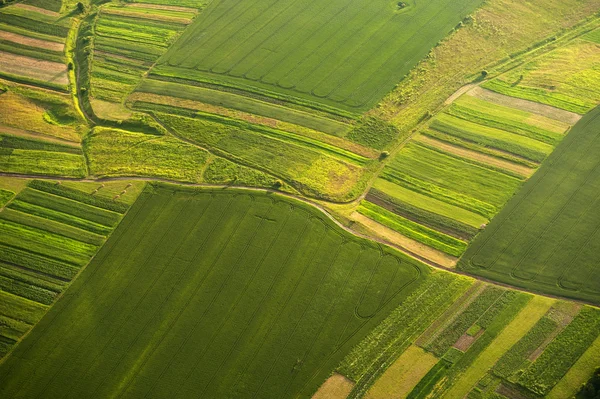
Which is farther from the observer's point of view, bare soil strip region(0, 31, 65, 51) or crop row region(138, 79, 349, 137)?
bare soil strip region(0, 31, 65, 51)

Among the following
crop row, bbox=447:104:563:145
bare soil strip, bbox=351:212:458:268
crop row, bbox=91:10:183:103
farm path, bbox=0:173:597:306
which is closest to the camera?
farm path, bbox=0:173:597:306

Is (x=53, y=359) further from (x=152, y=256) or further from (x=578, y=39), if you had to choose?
(x=578, y=39)

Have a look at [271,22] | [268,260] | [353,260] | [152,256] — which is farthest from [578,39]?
[152,256]

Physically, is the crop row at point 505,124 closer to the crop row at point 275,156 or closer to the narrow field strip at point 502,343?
the crop row at point 275,156

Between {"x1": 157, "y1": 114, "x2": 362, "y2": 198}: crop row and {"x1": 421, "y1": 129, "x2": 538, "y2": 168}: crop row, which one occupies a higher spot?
{"x1": 421, "y1": 129, "x2": 538, "y2": 168}: crop row

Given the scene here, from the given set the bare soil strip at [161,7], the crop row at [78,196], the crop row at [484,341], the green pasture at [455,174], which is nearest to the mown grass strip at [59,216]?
the crop row at [78,196]

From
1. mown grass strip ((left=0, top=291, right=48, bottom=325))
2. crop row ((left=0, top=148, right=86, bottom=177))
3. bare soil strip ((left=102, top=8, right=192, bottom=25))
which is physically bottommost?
mown grass strip ((left=0, top=291, right=48, bottom=325))

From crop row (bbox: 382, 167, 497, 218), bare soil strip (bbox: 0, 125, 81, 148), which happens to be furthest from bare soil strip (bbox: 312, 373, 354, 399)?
bare soil strip (bbox: 0, 125, 81, 148)

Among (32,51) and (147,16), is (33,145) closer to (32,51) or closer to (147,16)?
(32,51)

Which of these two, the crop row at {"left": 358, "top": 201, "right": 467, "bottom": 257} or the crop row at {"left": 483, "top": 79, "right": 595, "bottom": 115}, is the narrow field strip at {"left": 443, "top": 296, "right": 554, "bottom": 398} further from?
the crop row at {"left": 483, "top": 79, "right": 595, "bottom": 115}
